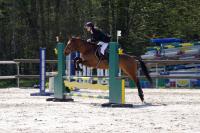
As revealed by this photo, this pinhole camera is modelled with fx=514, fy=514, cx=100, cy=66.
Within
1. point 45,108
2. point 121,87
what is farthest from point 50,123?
point 121,87

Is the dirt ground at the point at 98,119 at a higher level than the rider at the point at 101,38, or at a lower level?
lower

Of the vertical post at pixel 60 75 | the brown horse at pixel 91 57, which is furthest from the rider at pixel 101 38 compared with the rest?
the vertical post at pixel 60 75

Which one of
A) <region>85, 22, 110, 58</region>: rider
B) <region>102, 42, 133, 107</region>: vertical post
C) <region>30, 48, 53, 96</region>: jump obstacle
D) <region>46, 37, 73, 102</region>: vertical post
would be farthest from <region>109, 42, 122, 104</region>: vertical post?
<region>30, 48, 53, 96</region>: jump obstacle

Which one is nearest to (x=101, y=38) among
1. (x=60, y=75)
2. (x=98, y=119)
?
(x=60, y=75)

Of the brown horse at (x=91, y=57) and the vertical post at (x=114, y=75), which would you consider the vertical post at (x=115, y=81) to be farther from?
the brown horse at (x=91, y=57)

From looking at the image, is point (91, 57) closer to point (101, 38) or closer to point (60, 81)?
point (101, 38)

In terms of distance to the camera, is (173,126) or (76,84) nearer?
(173,126)

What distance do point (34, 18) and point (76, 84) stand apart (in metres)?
20.1

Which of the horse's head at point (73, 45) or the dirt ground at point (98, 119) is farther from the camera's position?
the horse's head at point (73, 45)

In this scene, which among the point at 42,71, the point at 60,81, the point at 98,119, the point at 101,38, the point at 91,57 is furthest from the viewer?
the point at 42,71

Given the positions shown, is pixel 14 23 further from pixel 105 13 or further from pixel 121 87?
pixel 121 87

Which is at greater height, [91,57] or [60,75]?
[91,57]

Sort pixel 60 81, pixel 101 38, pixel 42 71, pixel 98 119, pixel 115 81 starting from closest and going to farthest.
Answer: pixel 98 119, pixel 115 81, pixel 101 38, pixel 60 81, pixel 42 71

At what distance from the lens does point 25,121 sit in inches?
369
